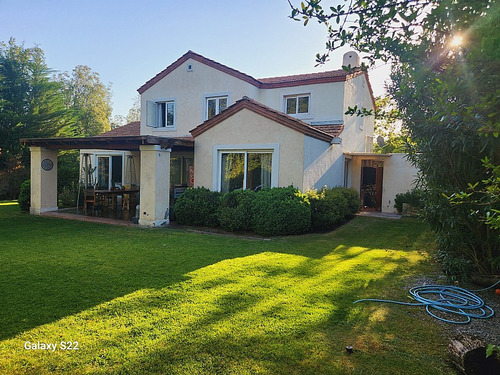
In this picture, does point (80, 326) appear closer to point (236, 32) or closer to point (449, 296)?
point (449, 296)

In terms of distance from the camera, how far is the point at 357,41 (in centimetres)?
442

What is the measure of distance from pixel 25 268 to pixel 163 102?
14234mm

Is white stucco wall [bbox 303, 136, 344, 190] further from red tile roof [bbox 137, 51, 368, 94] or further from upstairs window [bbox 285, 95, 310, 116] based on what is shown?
red tile roof [bbox 137, 51, 368, 94]

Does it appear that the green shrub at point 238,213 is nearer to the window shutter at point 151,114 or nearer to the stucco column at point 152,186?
the stucco column at point 152,186

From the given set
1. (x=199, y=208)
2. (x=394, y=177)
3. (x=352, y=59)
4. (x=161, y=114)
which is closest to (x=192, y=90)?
(x=161, y=114)

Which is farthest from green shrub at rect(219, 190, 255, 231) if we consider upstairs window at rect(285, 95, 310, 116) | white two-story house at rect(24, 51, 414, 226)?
upstairs window at rect(285, 95, 310, 116)

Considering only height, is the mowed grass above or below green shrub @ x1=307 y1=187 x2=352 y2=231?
below

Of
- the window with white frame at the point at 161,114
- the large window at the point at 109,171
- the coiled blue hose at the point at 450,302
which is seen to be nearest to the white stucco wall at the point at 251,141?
the window with white frame at the point at 161,114

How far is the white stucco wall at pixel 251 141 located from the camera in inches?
461

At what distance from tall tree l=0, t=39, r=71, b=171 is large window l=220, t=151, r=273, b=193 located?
2146cm

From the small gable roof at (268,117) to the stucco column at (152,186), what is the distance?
7.69ft

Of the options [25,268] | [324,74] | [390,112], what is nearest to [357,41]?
[390,112]

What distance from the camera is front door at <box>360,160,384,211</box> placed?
→ 18.1 meters

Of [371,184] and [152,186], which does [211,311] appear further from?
[371,184]
